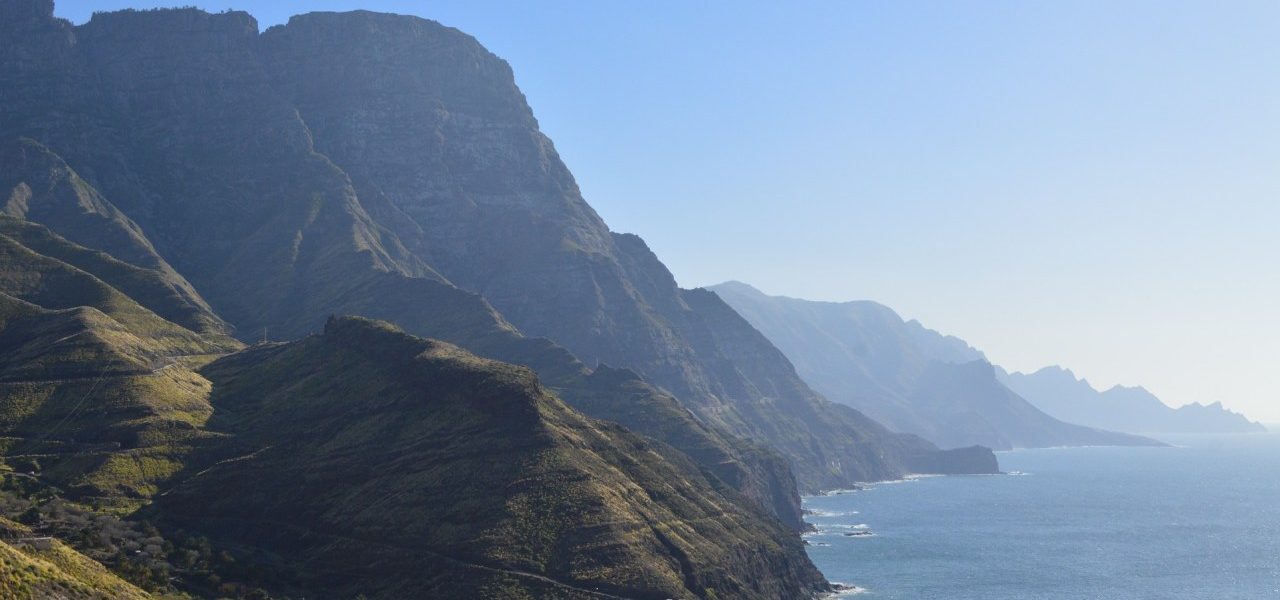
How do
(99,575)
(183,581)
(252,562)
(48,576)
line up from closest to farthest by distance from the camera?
(48,576), (99,575), (183,581), (252,562)

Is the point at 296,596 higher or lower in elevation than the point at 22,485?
lower

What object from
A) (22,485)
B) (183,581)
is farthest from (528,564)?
(22,485)

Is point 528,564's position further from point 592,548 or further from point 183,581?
point 183,581

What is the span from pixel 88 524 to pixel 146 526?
10967mm

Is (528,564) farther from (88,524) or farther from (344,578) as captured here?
(88,524)

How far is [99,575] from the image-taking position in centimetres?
15000

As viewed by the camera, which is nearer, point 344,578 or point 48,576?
point 48,576

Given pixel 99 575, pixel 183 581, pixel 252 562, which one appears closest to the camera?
pixel 99 575

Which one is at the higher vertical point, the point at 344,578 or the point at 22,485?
the point at 22,485

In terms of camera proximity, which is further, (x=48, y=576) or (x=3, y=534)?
(x=3, y=534)

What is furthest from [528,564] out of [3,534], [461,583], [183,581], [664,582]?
[3,534]

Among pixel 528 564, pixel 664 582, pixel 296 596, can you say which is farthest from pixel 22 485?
pixel 664 582

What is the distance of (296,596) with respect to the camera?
182 metres

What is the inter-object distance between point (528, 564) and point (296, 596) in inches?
1525
